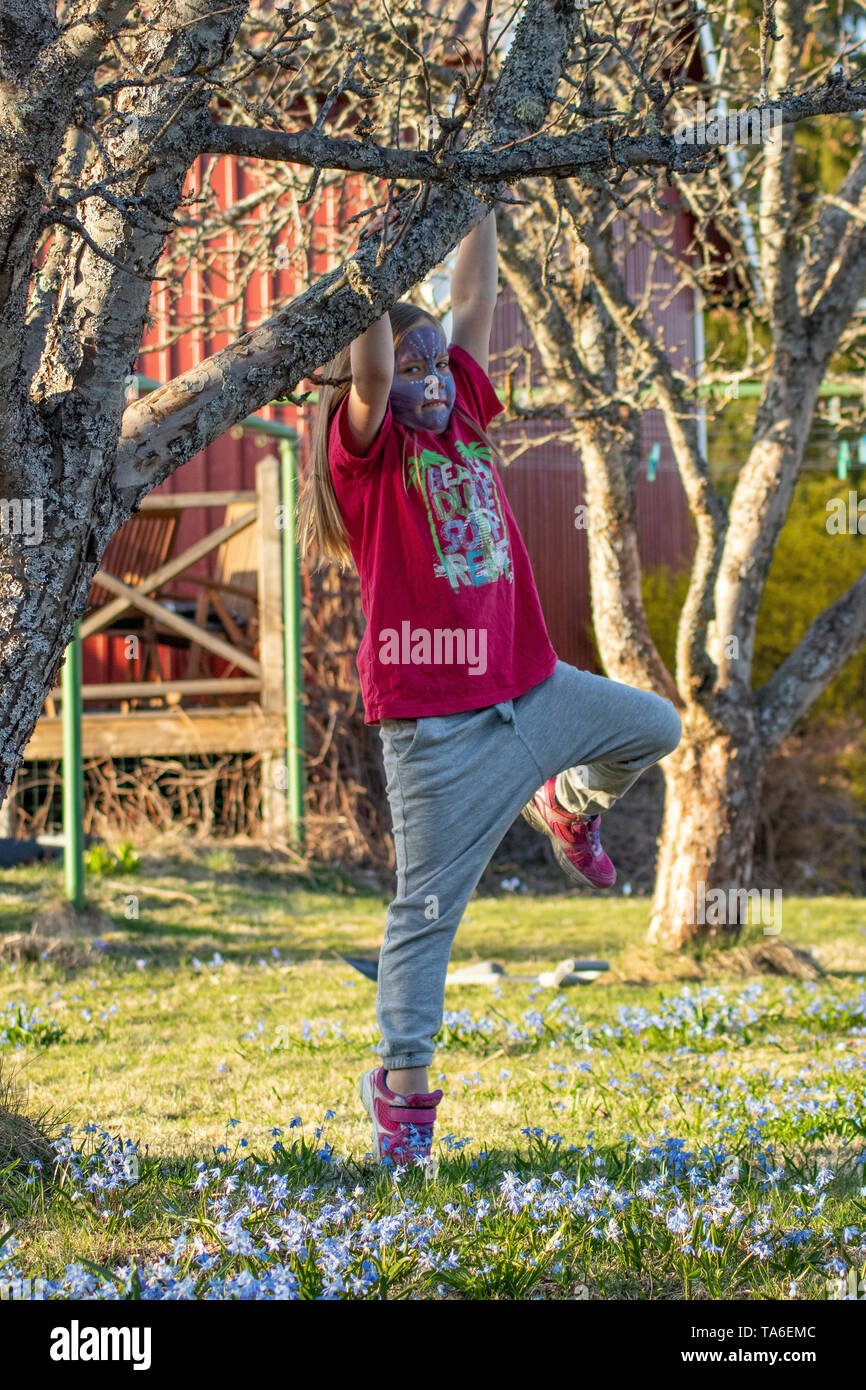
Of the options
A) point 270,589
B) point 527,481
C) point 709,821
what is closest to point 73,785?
point 270,589

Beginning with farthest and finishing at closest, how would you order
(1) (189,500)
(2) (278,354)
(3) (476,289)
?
(1) (189,500) < (3) (476,289) < (2) (278,354)

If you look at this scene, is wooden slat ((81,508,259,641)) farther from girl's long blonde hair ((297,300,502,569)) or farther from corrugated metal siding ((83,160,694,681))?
girl's long blonde hair ((297,300,502,569))

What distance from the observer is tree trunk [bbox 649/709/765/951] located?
5.62 m

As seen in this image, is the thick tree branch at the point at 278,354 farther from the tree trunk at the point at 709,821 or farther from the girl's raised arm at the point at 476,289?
the tree trunk at the point at 709,821

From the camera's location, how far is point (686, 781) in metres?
5.66

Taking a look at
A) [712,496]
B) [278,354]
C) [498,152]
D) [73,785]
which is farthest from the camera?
[73,785]

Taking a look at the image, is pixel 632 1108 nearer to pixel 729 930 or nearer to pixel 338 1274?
pixel 338 1274

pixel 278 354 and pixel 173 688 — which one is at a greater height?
pixel 278 354

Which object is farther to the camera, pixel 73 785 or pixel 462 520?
pixel 73 785

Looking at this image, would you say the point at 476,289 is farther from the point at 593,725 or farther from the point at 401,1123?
the point at 401,1123

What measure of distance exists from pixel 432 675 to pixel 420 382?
67cm

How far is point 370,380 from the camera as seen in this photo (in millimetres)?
2666

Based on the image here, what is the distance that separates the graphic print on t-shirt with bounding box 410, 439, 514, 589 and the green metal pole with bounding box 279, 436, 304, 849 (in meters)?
5.82

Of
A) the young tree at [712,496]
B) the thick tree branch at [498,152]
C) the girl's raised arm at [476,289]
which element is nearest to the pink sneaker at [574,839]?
the girl's raised arm at [476,289]
